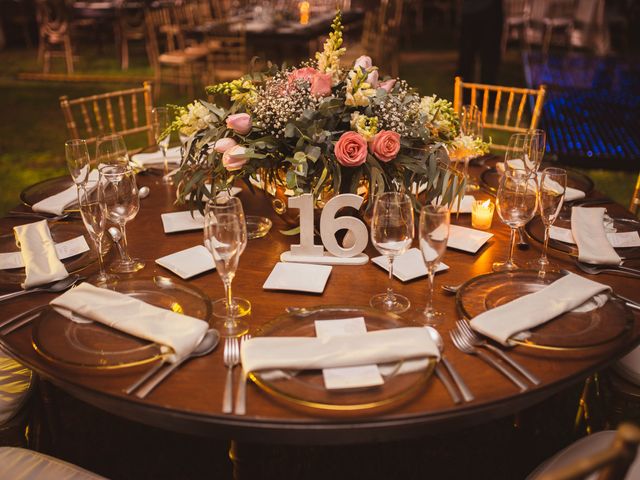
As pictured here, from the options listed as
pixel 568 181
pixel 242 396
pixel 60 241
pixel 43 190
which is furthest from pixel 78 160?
pixel 568 181

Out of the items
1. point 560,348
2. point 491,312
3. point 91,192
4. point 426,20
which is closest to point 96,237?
point 91,192

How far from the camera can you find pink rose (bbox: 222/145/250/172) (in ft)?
5.43

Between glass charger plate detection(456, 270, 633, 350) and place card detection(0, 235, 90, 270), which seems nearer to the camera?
glass charger plate detection(456, 270, 633, 350)

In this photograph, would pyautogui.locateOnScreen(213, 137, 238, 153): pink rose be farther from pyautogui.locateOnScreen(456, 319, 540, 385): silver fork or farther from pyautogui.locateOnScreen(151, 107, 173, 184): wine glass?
pyautogui.locateOnScreen(456, 319, 540, 385): silver fork

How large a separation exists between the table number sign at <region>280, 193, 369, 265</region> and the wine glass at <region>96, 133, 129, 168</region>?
72 centimetres

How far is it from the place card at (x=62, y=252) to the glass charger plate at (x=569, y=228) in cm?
129

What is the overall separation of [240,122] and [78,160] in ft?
1.90

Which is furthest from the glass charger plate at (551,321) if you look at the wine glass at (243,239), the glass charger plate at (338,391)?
the wine glass at (243,239)

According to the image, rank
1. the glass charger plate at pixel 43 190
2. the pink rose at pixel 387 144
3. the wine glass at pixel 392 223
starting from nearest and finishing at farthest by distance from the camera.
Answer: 1. the wine glass at pixel 392 223
2. the pink rose at pixel 387 144
3. the glass charger plate at pixel 43 190

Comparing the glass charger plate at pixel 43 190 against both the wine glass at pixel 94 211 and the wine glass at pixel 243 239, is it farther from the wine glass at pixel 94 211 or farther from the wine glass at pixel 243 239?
the wine glass at pixel 243 239

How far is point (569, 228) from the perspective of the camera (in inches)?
73.7

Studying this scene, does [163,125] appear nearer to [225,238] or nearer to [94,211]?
[94,211]

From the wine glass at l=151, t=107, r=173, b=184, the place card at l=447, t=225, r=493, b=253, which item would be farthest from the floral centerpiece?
the wine glass at l=151, t=107, r=173, b=184

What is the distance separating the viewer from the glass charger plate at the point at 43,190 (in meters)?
2.12
